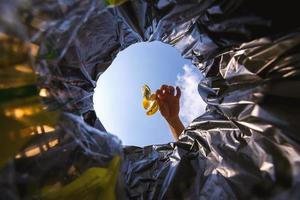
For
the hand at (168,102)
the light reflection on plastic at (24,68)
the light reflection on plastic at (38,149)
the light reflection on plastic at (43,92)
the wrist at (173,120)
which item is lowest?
the wrist at (173,120)

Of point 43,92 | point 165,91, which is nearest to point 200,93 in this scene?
point 165,91

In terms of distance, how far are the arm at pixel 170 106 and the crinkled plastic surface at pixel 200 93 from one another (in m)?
0.17

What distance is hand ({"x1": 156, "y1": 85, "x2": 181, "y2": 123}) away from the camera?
1421 millimetres

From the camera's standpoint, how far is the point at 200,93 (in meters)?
1.12

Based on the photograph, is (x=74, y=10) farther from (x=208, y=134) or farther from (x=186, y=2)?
(x=208, y=134)

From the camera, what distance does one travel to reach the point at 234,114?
3.07ft

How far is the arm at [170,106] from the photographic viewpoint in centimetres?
141

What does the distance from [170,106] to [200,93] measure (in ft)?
1.19

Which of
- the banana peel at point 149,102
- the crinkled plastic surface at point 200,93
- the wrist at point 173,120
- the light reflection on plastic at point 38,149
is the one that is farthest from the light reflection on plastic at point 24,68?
the wrist at point 173,120

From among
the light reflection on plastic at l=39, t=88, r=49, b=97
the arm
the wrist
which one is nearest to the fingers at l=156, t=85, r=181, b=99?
the arm

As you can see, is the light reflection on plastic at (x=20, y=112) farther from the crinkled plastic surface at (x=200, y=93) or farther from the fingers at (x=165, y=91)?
the fingers at (x=165, y=91)

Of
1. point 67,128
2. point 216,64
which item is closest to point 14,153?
point 67,128

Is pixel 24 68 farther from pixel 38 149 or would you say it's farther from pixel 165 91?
pixel 165 91

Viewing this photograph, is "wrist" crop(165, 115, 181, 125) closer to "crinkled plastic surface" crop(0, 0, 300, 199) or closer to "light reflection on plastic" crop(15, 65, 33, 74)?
"crinkled plastic surface" crop(0, 0, 300, 199)
